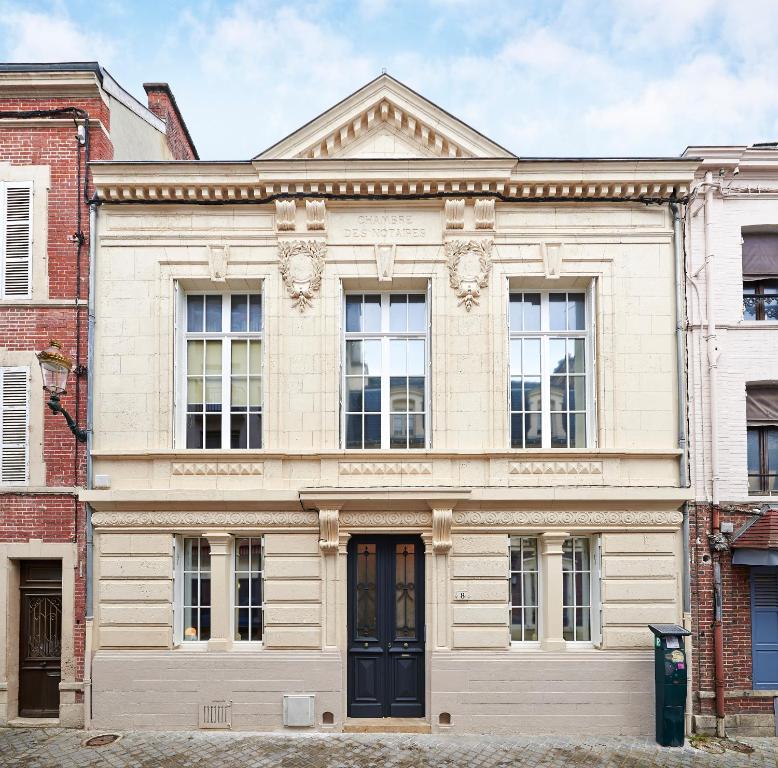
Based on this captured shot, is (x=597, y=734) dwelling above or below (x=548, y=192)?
below

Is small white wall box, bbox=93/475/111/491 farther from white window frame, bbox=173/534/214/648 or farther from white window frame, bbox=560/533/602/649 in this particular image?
white window frame, bbox=560/533/602/649

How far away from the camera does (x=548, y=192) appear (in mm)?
8852

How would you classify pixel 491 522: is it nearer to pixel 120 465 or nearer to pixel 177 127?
pixel 120 465

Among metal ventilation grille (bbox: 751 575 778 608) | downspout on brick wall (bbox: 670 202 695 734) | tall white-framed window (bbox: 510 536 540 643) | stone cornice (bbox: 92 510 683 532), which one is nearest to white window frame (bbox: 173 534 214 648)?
stone cornice (bbox: 92 510 683 532)

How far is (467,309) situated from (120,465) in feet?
19.4

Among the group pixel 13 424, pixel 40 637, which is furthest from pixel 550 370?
pixel 40 637

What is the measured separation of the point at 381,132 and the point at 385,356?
3593mm

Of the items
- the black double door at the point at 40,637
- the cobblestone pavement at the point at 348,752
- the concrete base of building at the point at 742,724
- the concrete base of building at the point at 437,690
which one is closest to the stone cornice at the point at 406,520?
the black double door at the point at 40,637

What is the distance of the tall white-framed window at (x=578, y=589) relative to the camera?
8750 mm

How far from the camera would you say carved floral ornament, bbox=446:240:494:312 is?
8.73 metres

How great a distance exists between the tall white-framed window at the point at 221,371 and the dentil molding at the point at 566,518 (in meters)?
3.62

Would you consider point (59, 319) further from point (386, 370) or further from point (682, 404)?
point (682, 404)

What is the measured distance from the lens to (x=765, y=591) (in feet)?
28.3

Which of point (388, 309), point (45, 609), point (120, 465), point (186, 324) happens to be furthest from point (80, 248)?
point (45, 609)
